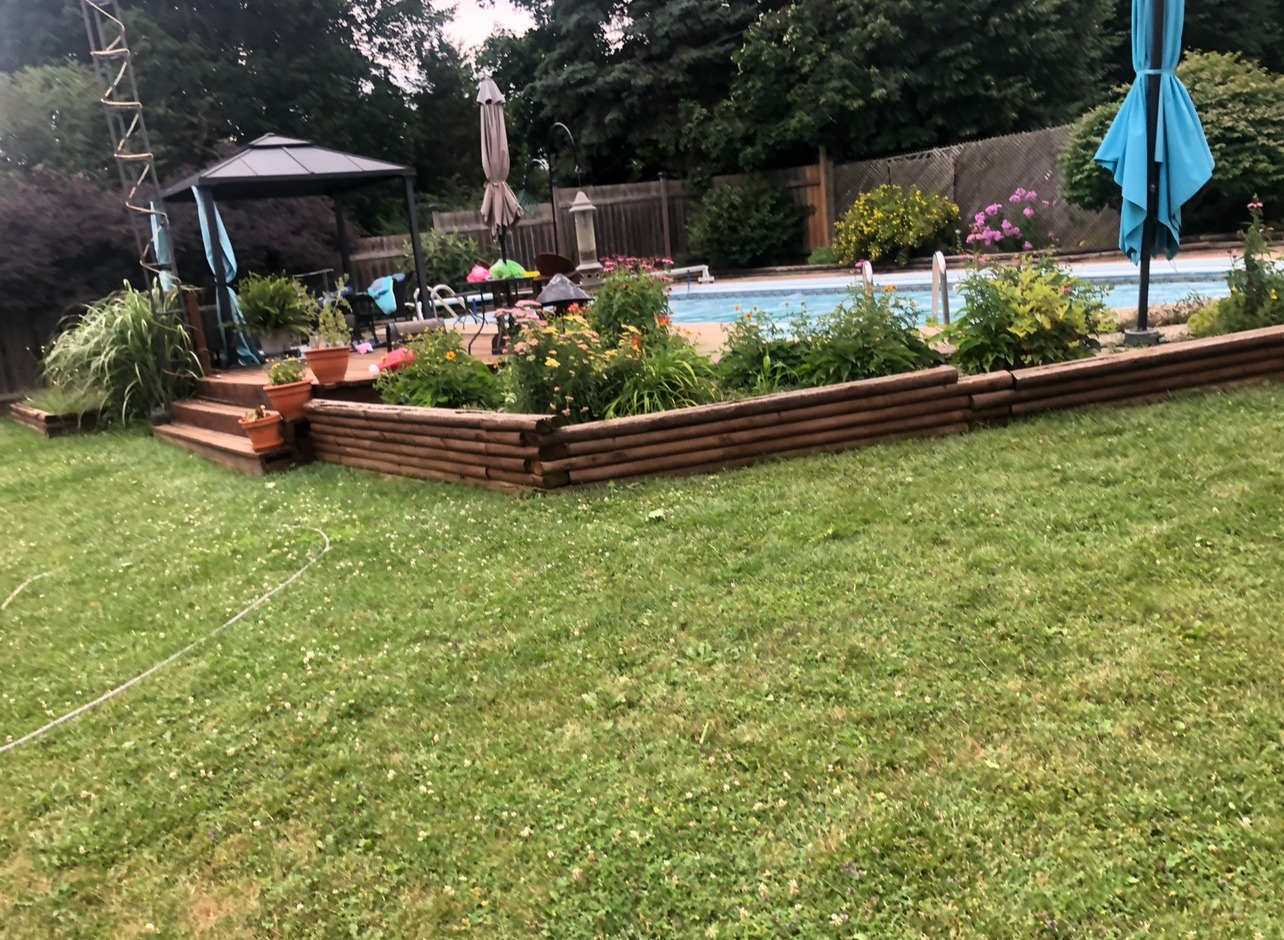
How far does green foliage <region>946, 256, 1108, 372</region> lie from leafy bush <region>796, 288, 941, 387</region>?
25 cm

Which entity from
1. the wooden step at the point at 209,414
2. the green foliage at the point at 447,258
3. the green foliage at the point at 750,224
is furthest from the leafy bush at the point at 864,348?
the green foliage at the point at 750,224

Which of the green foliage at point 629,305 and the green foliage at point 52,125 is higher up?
the green foliage at point 52,125

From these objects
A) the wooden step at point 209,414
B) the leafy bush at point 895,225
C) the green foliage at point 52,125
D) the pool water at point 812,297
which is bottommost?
the wooden step at point 209,414

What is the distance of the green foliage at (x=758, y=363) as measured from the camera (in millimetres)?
5449

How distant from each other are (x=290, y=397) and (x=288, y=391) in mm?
80

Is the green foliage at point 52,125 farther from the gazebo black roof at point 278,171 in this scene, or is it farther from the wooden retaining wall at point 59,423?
the wooden retaining wall at point 59,423

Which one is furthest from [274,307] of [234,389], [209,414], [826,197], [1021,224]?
[826,197]

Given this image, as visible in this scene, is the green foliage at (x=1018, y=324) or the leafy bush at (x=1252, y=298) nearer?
the green foliage at (x=1018, y=324)

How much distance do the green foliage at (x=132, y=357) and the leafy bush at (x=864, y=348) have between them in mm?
6046

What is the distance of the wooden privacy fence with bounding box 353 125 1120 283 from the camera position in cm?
1427

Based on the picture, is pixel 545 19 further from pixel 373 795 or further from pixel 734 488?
pixel 373 795

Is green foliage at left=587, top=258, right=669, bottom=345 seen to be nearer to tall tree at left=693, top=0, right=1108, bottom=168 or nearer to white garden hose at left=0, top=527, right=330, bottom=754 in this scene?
white garden hose at left=0, top=527, right=330, bottom=754

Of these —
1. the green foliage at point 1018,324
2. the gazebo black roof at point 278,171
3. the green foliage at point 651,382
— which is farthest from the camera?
the gazebo black roof at point 278,171

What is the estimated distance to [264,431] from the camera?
6098 millimetres
